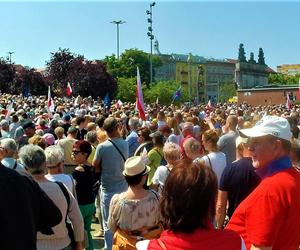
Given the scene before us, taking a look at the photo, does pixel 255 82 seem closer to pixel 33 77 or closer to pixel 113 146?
pixel 33 77

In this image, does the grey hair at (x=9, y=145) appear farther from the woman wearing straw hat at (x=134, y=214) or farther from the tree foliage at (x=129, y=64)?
the tree foliage at (x=129, y=64)

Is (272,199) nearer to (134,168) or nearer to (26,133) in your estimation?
(134,168)

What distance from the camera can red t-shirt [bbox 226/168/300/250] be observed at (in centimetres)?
297

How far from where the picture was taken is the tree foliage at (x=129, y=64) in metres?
99.8

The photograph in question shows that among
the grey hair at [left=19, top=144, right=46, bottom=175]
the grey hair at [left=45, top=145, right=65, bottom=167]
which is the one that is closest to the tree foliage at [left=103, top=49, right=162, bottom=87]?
the grey hair at [left=45, top=145, right=65, bottom=167]

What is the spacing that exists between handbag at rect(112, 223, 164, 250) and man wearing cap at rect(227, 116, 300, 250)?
1314 millimetres

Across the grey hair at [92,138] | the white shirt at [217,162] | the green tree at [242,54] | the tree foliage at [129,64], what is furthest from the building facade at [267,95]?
the white shirt at [217,162]

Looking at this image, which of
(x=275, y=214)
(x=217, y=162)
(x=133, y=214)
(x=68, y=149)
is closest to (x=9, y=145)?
(x=133, y=214)

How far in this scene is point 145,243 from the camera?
276 centimetres

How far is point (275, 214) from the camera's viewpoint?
2.97 m

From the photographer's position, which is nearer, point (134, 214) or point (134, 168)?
point (134, 214)

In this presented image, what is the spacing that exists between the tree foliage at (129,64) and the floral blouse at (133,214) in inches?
3687

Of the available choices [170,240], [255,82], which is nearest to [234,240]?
[170,240]

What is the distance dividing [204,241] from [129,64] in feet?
328
